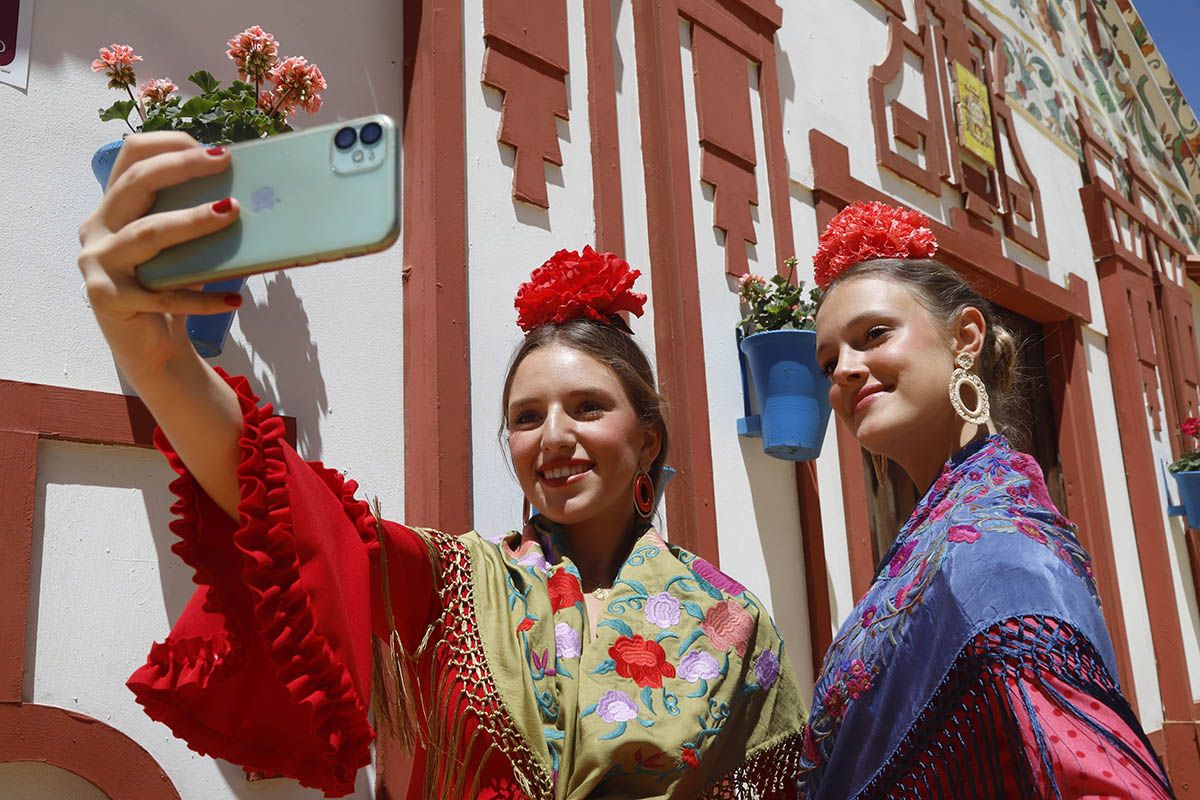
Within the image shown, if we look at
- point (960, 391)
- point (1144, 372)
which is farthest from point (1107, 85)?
point (960, 391)

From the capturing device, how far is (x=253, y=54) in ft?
6.33

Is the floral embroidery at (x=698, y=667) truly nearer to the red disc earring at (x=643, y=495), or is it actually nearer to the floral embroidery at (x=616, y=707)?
the floral embroidery at (x=616, y=707)

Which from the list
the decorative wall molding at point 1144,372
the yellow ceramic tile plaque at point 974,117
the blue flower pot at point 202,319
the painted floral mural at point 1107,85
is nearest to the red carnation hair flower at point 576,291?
the blue flower pot at point 202,319

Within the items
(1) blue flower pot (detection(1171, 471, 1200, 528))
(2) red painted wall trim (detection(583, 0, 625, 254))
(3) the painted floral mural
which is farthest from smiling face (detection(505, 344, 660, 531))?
(1) blue flower pot (detection(1171, 471, 1200, 528))

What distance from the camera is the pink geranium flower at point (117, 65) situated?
1.82m

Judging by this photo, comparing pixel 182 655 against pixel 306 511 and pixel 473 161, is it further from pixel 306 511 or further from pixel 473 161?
pixel 473 161

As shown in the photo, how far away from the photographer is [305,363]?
2.14 meters

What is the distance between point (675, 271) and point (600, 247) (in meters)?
0.31

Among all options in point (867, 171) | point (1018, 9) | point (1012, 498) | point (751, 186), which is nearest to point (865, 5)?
point (867, 171)

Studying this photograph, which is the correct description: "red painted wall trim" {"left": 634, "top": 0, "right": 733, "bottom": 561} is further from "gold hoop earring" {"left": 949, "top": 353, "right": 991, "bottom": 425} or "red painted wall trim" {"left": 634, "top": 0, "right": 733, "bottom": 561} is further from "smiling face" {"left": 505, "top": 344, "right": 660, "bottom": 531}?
"gold hoop earring" {"left": 949, "top": 353, "right": 991, "bottom": 425}

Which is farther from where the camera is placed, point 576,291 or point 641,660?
point 576,291

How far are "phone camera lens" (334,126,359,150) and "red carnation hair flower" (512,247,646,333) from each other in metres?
1.02

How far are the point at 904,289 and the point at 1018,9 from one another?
16.2ft

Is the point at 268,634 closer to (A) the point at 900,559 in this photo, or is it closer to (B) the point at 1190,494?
(A) the point at 900,559
